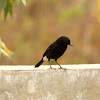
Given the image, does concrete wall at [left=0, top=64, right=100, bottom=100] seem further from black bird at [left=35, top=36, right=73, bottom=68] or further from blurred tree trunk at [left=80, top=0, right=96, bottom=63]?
blurred tree trunk at [left=80, top=0, right=96, bottom=63]

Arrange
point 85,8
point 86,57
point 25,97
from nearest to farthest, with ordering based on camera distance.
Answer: point 25,97 → point 86,57 → point 85,8

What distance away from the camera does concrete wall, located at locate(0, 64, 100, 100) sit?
5582 mm

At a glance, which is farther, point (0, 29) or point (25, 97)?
point (0, 29)

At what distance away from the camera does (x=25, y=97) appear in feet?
18.4

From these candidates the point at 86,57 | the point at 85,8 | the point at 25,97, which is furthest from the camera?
the point at 85,8

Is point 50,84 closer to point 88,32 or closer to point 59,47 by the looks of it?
point 59,47

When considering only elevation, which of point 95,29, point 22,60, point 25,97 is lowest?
point 22,60

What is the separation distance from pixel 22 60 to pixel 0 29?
1.52 meters

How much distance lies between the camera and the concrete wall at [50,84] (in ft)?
18.3

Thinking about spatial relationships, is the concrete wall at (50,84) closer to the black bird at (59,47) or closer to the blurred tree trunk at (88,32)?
the black bird at (59,47)

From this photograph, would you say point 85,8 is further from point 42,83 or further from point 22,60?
point 42,83

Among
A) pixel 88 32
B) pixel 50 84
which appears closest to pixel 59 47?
pixel 50 84

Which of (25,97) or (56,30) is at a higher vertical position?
(25,97)

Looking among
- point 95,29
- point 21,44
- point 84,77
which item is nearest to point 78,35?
point 95,29
